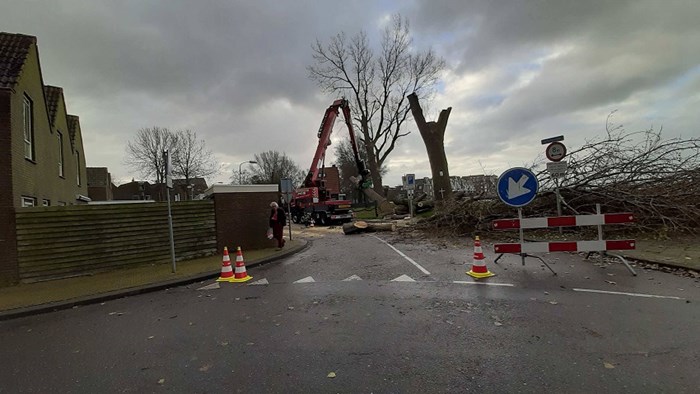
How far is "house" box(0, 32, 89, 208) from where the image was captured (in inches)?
369

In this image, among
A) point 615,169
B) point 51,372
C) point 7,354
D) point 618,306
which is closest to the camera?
point 51,372

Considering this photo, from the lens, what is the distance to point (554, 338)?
13.9 feet

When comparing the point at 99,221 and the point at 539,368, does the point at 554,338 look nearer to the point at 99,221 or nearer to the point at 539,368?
the point at 539,368

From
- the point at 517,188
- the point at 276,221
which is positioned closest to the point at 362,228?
the point at 276,221

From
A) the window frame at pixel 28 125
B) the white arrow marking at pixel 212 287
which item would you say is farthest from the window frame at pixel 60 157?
the white arrow marking at pixel 212 287

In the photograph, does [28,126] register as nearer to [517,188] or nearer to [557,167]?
[517,188]

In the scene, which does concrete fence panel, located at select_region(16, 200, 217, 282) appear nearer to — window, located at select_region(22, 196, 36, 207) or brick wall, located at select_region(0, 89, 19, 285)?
brick wall, located at select_region(0, 89, 19, 285)

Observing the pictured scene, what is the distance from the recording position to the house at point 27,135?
30.8 ft

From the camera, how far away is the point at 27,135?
11922 mm

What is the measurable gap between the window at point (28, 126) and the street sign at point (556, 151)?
48.4ft

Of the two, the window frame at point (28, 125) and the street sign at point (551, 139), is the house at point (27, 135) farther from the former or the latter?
the street sign at point (551, 139)

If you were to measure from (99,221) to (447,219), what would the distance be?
11188 mm

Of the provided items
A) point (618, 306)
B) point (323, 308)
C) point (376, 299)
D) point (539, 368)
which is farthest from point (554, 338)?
point (323, 308)

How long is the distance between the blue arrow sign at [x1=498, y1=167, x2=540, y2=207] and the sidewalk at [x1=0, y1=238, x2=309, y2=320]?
21.2 ft
